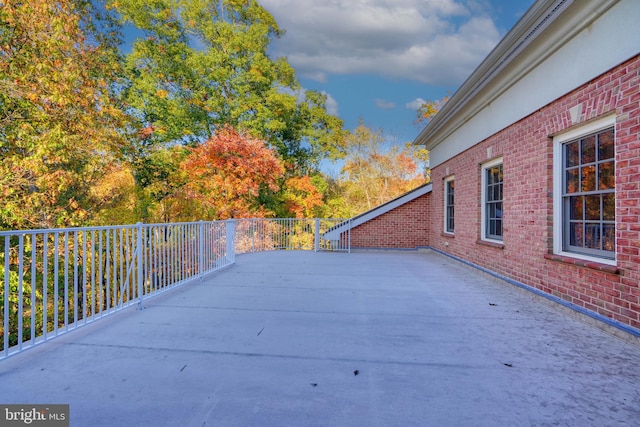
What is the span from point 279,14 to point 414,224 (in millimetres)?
15259

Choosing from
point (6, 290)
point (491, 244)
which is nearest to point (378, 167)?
point (491, 244)

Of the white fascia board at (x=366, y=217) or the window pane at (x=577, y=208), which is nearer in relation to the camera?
the window pane at (x=577, y=208)

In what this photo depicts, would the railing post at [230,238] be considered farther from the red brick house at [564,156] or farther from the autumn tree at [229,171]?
the autumn tree at [229,171]

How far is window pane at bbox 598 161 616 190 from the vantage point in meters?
3.64

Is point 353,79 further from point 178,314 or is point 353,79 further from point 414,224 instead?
point 178,314

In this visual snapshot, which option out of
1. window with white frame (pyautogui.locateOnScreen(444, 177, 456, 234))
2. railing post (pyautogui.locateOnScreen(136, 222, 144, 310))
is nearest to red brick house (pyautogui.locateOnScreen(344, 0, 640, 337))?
window with white frame (pyautogui.locateOnScreen(444, 177, 456, 234))

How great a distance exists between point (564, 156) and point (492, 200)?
2322 mm

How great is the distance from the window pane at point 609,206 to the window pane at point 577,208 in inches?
15.2

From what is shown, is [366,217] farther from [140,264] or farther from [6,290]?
[6,290]

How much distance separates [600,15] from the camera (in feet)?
11.7

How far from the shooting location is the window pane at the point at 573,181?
4230 millimetres

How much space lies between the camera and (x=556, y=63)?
4371 millimetres

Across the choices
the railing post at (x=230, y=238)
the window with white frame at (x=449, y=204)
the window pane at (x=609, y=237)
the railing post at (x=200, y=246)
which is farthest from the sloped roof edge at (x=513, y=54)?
the railing post at (x=200, y=246)

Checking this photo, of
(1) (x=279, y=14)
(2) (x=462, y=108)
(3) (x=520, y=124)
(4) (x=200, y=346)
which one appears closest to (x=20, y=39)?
(4) (x=200, y=346)
